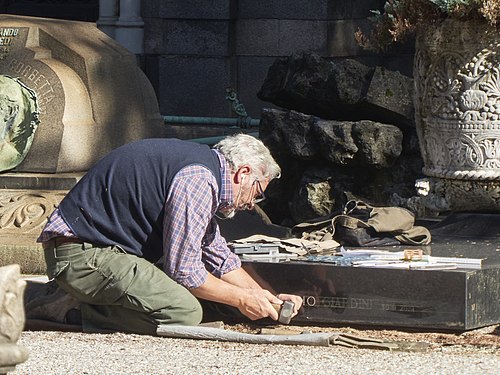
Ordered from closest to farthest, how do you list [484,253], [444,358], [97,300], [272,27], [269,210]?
[444,358] < [97,300] < [484,253] < [269,210] < [272,27]

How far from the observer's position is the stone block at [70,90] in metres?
8.43

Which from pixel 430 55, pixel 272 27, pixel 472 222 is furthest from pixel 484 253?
pixel 272 27

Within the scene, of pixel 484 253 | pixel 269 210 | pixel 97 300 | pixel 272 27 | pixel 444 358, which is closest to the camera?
pixel 444 358

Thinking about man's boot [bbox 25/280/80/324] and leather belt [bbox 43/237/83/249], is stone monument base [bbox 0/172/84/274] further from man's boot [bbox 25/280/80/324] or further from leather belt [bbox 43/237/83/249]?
leather belt [bbox 43/237/83/249]

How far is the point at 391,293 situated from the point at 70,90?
3.21 m

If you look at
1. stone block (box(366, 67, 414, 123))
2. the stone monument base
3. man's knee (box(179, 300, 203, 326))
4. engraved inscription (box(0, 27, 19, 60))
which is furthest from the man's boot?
stone block (box(366, 67, 414, 123))

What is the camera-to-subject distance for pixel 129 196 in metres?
5.80

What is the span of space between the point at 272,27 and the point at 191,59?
798 millimetres

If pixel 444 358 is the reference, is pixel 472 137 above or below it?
above

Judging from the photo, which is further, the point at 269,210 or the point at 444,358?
the point at 269,210

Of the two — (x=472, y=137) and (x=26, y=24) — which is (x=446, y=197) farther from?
(x=26, y=24)

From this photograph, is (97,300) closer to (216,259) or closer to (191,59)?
(216,259)

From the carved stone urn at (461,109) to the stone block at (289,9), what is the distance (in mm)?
4747

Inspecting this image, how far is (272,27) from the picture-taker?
12.1 meters
